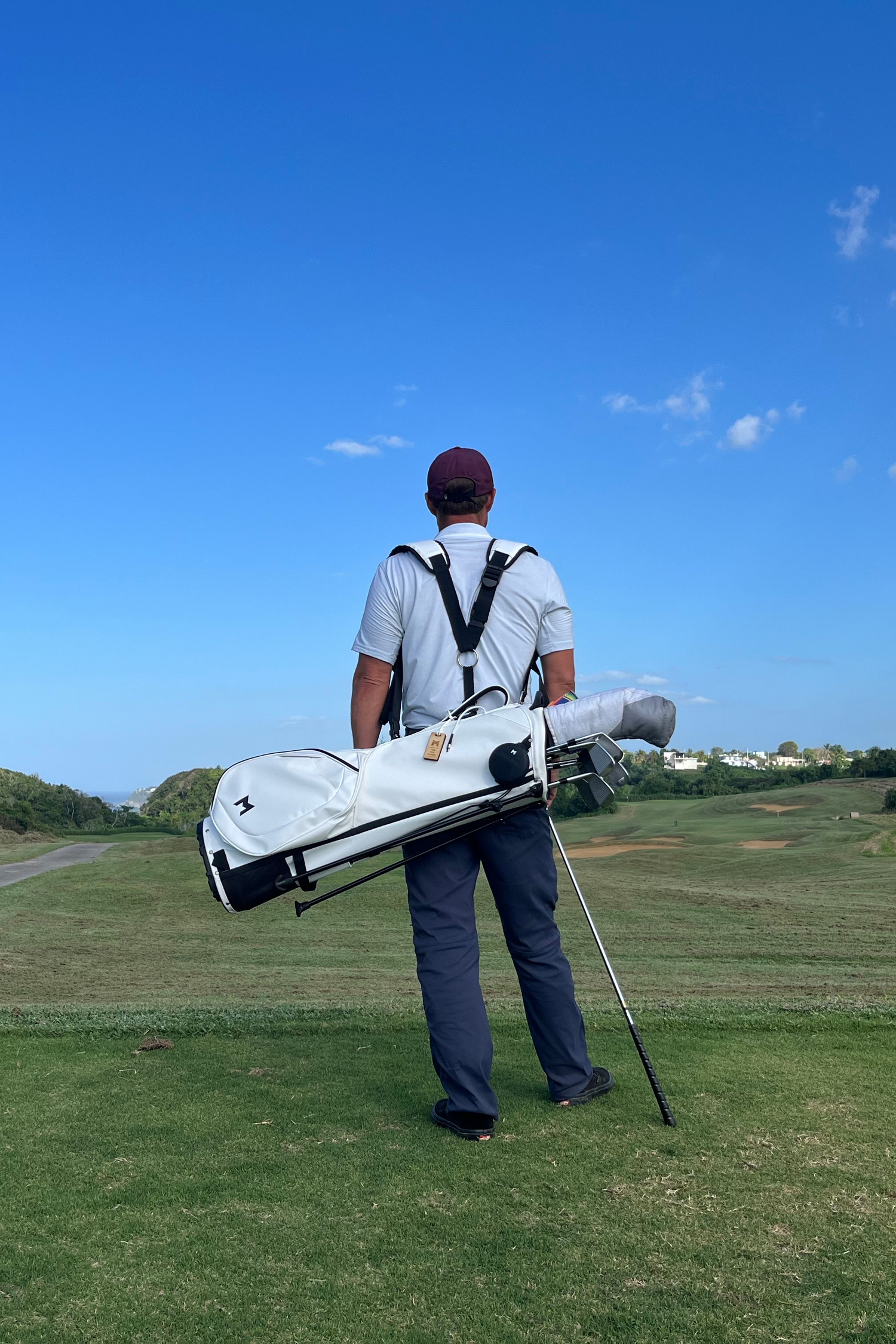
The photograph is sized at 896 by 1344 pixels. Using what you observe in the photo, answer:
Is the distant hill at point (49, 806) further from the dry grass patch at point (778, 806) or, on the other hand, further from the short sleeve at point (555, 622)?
the short sleeve at point (555, 622)

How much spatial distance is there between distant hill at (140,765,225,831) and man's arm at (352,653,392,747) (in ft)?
124

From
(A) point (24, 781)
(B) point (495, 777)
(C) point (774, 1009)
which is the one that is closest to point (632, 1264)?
(B) point (495, 777)

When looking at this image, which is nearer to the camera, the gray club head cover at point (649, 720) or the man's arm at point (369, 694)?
the gray club head cover at point (649, 720)

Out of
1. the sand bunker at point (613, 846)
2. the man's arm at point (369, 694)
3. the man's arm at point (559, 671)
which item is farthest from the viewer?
the sand bunker at point (613, 846)

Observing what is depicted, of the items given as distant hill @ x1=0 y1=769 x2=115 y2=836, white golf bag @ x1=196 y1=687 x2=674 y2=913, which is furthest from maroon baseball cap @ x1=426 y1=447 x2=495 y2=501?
distant hill @ x1=0 y1=769 x2=115 y2=836

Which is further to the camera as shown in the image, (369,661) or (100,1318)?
(369,661)

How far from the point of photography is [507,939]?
3602mm

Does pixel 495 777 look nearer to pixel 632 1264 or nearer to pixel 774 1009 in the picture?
pixel 632 1264

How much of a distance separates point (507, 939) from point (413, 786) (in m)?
0.68

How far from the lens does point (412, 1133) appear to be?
331 centimetres

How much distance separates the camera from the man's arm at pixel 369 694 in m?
3.92

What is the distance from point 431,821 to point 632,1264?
1.50 metres

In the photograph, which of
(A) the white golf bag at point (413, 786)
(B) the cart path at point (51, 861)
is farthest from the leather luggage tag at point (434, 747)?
(B) the cart path at point (51, 861)

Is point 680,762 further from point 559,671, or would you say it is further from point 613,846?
point 559,671
